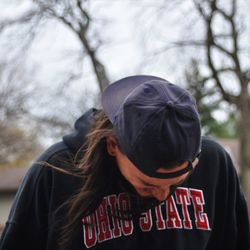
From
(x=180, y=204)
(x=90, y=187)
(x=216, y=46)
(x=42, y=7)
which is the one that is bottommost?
(x=180, y=204)

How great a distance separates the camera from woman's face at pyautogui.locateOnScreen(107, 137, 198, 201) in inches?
57.6

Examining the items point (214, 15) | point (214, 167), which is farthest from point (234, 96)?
point (214, 167)

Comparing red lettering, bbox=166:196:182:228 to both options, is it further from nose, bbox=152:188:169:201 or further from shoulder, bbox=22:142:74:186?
shoulder, bbox=22:142:74:186

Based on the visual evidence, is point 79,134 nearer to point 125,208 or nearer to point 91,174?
point 91,174

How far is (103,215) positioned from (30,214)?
253 mm

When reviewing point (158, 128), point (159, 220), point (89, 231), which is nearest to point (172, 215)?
point (159, 220)

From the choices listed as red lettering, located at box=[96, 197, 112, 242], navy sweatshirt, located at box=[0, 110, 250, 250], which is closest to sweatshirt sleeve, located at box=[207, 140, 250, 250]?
navy sweatshirt, located at box=[0, 110, 250, 250]

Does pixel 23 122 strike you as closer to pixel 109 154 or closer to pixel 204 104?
pixel 204 104

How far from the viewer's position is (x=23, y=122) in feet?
55.2

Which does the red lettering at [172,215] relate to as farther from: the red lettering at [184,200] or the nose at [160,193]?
the nose at [160,193]

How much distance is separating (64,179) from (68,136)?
0.16 m

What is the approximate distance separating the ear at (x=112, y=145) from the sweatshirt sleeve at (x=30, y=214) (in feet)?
0.86

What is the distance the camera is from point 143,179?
1490mm

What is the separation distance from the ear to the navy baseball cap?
10 centimetres
